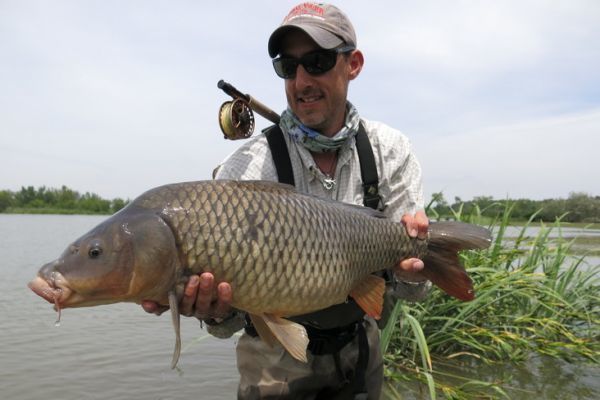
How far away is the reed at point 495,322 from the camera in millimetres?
4246

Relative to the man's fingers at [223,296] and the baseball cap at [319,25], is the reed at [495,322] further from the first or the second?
Answer: the man's fingers at [223,296]

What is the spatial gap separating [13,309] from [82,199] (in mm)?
49494

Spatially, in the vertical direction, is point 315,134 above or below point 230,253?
above

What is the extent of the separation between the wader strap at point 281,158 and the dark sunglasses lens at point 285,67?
0.96 feet

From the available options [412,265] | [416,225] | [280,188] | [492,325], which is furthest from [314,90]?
[492,325]

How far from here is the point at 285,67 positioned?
252 cm

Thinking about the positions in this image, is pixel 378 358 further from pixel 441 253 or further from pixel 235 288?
pixel 235 288

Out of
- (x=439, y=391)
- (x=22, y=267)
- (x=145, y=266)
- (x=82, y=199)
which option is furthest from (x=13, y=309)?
(x=82, y=199)

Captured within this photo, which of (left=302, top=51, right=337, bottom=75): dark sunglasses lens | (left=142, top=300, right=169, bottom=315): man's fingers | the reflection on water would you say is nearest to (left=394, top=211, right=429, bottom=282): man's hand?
(left=302, top=51, right=337, bottom=75): dark sunglasses lens

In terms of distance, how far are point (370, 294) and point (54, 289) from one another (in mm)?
1231

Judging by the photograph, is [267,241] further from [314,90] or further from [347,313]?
[314,90]

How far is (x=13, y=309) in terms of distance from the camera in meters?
7.78

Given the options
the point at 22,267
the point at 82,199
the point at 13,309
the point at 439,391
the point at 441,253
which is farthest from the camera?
the point at 82,199

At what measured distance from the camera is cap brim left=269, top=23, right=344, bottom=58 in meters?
2.37
